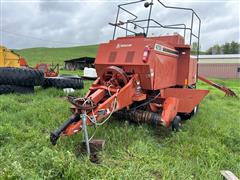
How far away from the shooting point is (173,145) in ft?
15.7

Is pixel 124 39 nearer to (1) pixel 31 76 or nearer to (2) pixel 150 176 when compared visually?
(2) pixel 150 176

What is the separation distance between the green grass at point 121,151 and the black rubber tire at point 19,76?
2678mm

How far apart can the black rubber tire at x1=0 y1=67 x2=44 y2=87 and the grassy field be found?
8.82ft

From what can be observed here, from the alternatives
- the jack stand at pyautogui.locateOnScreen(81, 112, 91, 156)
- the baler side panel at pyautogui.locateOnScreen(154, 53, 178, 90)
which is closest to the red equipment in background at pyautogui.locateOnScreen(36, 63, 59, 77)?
the baler side panel at pyautogui.locateOnScreen(154, 53, 178, 90)

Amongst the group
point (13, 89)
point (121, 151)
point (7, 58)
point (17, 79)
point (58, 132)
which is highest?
point (7, 58)

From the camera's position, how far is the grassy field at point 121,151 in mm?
3254

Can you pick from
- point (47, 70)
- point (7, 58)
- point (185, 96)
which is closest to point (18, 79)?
point (7, 58)

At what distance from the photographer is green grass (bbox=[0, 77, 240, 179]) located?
3.26 m

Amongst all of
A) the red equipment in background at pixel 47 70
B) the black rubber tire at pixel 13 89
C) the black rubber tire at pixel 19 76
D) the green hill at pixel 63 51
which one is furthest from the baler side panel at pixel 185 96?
the green hill at pixel 63 51

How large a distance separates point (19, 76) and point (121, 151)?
6.03m

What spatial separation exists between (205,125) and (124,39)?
2662 millimetres

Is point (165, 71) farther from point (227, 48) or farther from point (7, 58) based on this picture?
point (227, 48)

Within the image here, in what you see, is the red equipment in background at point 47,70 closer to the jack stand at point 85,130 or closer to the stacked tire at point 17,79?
the stacked tire at point 17,79

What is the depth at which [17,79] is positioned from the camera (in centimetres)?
898
